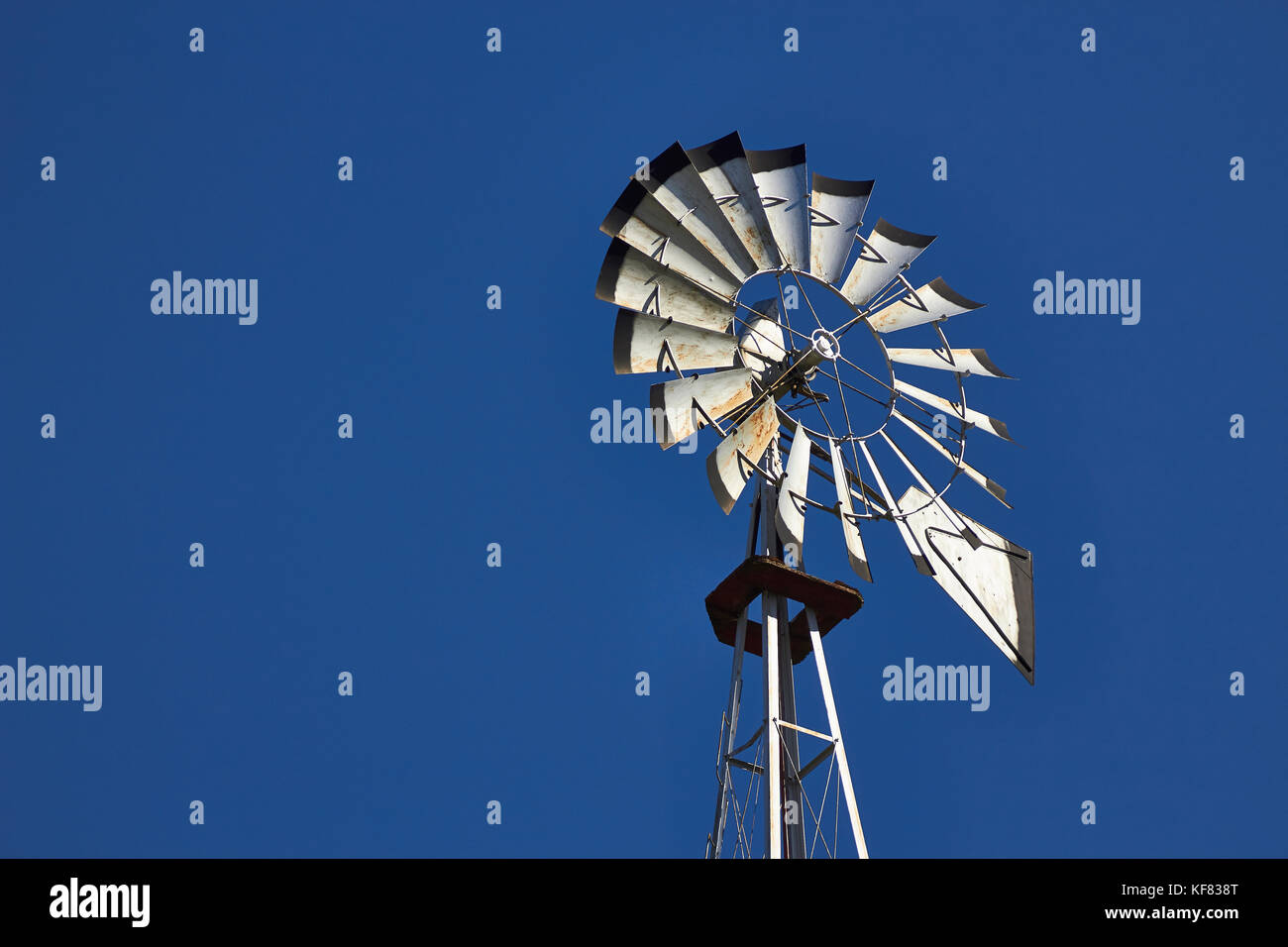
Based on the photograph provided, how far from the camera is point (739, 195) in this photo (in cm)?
1917

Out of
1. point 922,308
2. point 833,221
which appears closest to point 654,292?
point 833,221

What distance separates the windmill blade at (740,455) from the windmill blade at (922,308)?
185cm

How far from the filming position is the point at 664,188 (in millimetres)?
18938

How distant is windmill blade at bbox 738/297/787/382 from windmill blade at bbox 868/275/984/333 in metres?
1.16

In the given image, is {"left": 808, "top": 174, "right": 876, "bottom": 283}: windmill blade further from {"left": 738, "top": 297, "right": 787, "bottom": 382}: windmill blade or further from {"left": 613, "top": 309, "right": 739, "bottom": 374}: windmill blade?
{"left": 613, "top": 309, "right": 739, "bottom": 374}: windmill blade

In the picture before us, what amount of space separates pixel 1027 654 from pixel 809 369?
170 inches

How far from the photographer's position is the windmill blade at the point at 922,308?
19766 millimetres

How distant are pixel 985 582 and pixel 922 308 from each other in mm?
3428

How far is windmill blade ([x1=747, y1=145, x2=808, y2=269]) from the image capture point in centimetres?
1920

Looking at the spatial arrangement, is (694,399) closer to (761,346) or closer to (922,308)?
(761,346)

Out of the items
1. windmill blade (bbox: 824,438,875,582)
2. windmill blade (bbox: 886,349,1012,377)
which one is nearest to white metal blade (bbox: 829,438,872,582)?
windmill blade (bbox: 824,438,875,582)
